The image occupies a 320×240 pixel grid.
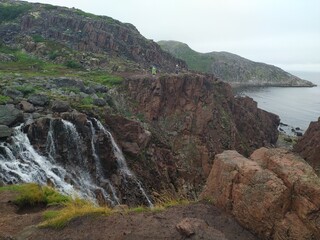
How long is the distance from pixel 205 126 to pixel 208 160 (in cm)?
567

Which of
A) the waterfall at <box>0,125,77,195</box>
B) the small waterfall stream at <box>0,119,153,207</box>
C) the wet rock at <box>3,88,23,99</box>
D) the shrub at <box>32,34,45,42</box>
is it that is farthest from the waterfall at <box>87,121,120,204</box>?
the shrub at <box>32,34,45,42</box>

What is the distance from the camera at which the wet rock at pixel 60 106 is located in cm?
3397

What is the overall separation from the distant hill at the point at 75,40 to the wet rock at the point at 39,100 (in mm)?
28039

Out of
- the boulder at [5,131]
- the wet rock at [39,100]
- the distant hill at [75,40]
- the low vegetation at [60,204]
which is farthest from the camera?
the distant hill at [75,40]

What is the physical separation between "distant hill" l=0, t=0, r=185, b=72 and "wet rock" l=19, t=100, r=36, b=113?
30.5m

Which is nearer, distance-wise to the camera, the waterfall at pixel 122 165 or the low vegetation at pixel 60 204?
the low vegetation at pixel 60 204

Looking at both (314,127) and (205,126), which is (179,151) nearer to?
(205,126)

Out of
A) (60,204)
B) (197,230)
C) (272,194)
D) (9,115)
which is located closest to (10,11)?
(9,115)

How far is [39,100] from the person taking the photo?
114ft

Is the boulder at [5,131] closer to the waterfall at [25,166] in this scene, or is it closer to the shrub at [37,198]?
the waterfall at [25,166]

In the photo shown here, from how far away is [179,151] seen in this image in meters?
47.0

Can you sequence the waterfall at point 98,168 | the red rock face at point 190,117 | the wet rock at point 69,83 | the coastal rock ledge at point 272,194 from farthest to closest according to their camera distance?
the red rock face at point 190,117, the wet rock at point 69,83, the waterfall at point 98,168, the coastal rock ledge at point 272,194

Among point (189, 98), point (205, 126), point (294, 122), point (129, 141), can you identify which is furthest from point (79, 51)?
point (294, 122)

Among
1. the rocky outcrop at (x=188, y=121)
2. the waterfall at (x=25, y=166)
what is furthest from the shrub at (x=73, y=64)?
the waterfall at (x=25, y=166)
